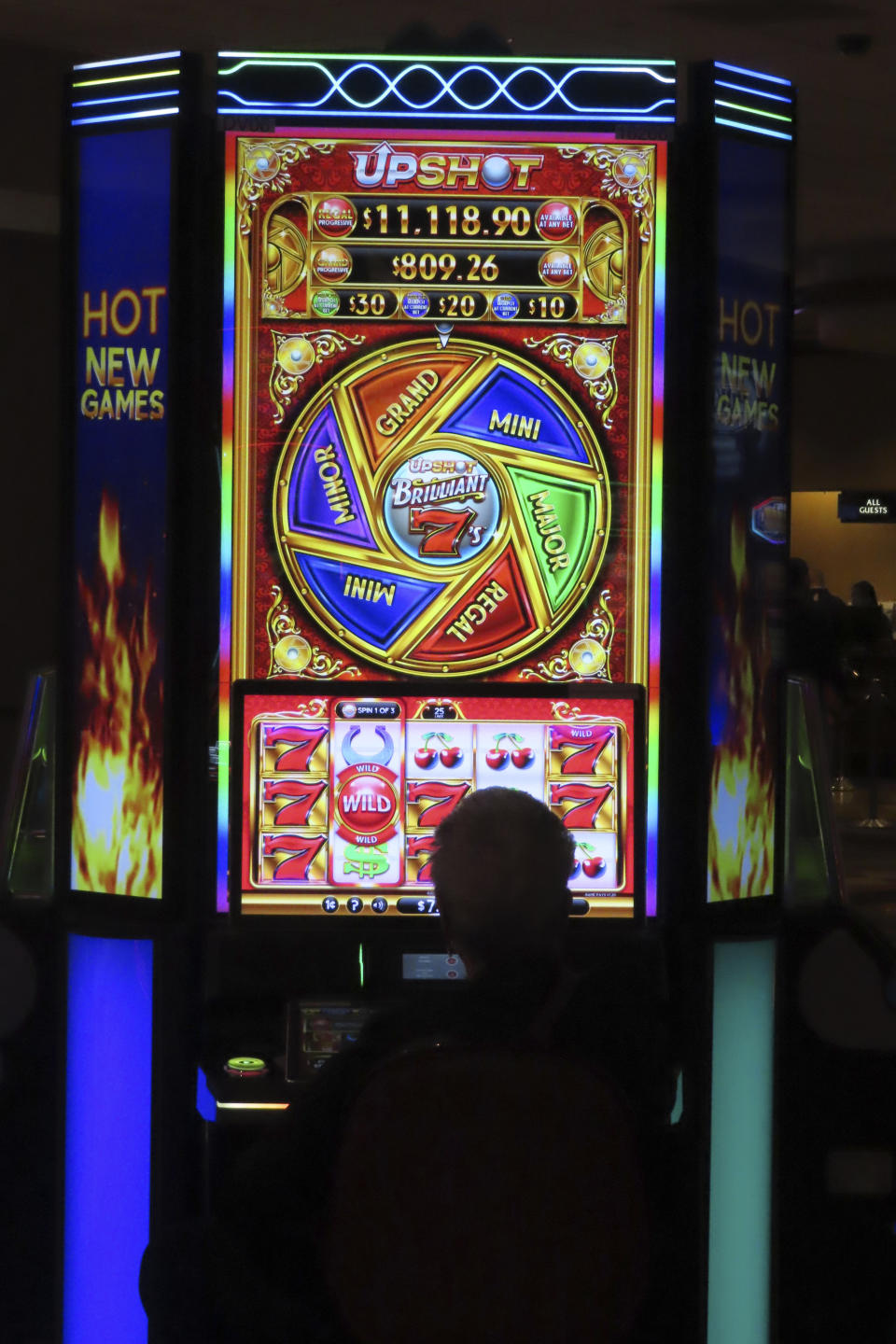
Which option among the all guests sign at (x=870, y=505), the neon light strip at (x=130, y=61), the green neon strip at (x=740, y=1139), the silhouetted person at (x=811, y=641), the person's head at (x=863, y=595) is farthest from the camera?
the all guests sign at (x=870, y=505)

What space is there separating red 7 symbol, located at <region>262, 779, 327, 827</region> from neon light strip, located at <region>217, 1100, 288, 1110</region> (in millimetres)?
352

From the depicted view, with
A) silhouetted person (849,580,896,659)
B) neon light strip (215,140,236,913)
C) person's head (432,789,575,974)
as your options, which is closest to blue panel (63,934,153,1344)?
neon light strip (215,140,236,913)

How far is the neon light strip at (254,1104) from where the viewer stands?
81.4 inches

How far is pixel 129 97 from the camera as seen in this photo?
209 centimetres

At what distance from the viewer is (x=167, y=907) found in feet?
6.94

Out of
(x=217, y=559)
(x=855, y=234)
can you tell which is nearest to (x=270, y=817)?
(x=217, y=559)

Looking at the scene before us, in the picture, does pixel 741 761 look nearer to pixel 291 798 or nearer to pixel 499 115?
pixel 291 798

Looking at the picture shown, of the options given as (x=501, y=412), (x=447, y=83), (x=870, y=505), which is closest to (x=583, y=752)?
(x=501, y=412)

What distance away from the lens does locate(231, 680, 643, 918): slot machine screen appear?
2104mm

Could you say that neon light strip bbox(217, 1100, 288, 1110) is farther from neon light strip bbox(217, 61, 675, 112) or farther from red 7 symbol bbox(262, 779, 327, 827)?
neon light strip bbox(217, 61, 675, 112)

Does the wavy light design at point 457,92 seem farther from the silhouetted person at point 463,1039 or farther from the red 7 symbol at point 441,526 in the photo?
the silhouetted person at point 463,1039

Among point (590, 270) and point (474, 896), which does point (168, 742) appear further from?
point (590, 270)

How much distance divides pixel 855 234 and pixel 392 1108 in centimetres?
944

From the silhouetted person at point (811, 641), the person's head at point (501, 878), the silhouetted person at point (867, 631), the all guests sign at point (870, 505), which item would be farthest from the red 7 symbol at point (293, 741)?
the all guests sign at point (870, 505)
